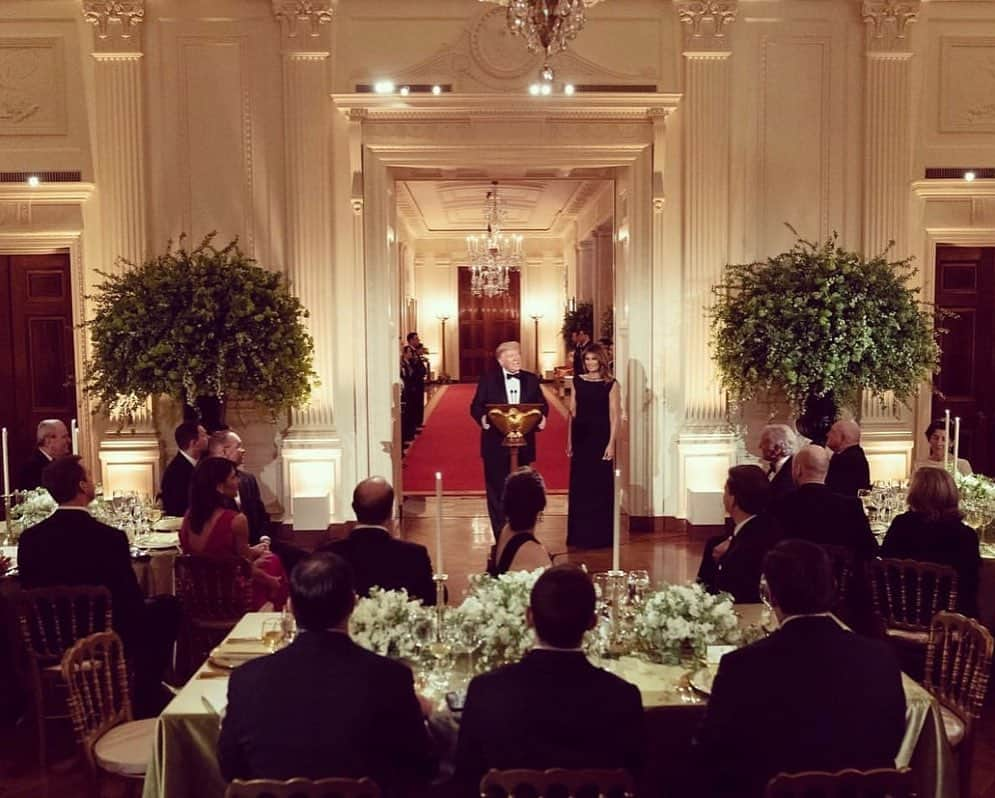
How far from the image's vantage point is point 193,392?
25.6 feet

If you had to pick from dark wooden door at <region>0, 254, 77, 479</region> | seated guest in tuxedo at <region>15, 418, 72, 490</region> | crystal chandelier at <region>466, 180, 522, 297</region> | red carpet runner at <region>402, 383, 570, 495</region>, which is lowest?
red carpet runner at <region>402, 383, 570, 495</region>

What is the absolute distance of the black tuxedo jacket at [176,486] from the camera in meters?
6.54

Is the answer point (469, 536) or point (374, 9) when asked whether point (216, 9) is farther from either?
point (469, 536)

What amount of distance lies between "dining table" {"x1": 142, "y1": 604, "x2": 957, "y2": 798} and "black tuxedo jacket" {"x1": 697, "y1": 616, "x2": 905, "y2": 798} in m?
0.48

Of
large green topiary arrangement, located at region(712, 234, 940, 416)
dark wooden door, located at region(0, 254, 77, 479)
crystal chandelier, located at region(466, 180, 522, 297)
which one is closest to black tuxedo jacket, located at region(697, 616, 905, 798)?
large green topiary arrangement, located at region(712, 234, 940, 416)

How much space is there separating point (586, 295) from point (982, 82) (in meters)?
13.6

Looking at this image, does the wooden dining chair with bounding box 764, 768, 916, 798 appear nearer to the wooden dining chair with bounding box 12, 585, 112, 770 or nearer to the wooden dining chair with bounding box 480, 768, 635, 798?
the wooden dining chair with bounding box 480, 768, 635, 798

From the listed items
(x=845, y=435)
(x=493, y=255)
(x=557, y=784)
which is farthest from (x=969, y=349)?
(x=493, y=255)

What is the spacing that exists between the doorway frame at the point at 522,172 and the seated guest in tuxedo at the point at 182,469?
2663mm

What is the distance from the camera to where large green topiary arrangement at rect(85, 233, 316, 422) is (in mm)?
7797

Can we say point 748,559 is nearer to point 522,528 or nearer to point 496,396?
point 522,528

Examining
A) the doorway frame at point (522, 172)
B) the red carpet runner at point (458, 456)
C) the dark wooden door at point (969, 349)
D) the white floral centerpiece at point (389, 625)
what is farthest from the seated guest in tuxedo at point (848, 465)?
the red carpet runner at point (458, 456)

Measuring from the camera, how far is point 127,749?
11.7 ft

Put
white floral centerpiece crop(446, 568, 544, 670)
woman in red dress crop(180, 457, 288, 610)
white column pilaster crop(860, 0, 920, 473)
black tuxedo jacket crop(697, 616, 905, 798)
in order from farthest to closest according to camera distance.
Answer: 1. white column pilaster crop(860, 0, 920, 473)
2. woman in red dress crop(180, 457, 288, 610)
3. white floral centerpiece crop(446, 568, 544, 670)
4. black tuxedo jacket crop(697, 616, 905, 798)
